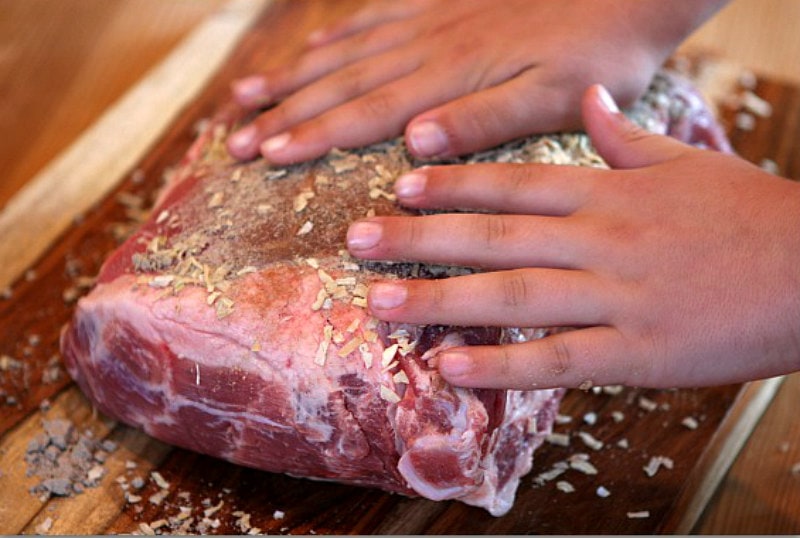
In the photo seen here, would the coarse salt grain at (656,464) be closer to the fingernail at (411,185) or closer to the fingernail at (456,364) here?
the fingernail at (456,364)

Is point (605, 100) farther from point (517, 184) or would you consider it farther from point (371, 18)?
point (371, 18)

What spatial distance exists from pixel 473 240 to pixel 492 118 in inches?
11.7

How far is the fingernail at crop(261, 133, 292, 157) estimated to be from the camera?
5.02 feet

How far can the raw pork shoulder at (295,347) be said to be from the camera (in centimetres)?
128

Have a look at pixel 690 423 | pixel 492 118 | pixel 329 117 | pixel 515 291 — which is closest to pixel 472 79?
pixel 492 118

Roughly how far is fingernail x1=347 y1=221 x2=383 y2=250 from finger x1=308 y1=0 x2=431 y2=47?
28.6 inches

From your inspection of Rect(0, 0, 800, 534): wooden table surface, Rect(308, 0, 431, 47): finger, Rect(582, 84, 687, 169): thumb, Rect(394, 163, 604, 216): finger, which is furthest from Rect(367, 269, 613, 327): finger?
Rect(308, 0, 431, 47): finger

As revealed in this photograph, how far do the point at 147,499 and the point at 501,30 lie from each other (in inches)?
36.2

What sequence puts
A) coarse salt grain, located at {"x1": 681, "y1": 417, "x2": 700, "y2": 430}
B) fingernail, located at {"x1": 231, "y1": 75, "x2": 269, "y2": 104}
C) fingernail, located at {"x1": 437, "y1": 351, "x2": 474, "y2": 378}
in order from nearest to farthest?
fingernail, located at {"x1": 437, "y1": 351, "x2": 474, "y2": 378}
coarse salt grain, located at {"x1": 681, "y1": 417, "x2": 700, "y2": 430}
fingernail, located at {"x1": 231, "y1": 75, "x2": 269, "y2": 104}

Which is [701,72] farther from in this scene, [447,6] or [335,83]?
[335,83]

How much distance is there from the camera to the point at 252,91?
5.68ft

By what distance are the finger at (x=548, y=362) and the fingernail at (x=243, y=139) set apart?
1.75 feet

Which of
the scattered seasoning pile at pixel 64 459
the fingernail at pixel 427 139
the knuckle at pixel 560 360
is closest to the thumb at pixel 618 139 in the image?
the fingernail at pixel 427 139

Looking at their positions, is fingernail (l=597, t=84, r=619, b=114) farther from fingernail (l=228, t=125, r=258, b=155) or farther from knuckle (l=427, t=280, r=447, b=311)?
fingernail (l=228, t=125, r=258, b=155)
